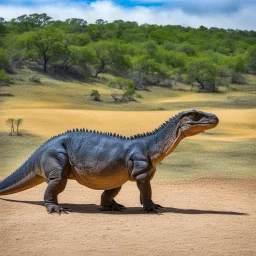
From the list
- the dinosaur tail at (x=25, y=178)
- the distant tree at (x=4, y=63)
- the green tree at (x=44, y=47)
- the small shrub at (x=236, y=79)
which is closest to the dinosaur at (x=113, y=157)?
the dinosaur tail at (x=25, y=178)

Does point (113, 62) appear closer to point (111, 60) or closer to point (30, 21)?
point (111, 60)

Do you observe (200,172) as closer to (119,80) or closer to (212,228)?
(212,228)

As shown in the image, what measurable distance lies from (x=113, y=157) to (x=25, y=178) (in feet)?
5.21

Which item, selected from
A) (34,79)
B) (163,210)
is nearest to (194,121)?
(163,210)

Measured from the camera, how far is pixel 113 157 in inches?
410

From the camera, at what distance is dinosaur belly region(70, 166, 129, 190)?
10414 mm

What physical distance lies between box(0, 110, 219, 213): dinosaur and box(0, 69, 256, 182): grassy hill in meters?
5.77

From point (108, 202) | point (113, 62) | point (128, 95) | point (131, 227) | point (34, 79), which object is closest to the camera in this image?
point (131, 227)

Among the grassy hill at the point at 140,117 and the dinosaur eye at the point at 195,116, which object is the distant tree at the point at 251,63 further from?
the dinosaur eye at the point at 195,116

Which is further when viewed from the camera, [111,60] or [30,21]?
[30,21]

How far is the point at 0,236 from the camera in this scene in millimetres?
8938

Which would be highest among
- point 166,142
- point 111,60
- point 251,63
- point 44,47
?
point 44,47

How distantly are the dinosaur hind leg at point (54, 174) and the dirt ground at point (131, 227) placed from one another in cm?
20

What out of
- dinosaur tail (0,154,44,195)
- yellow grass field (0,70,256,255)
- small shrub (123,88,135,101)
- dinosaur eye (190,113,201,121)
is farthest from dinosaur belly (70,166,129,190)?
small shrub (123,88,135,101)
